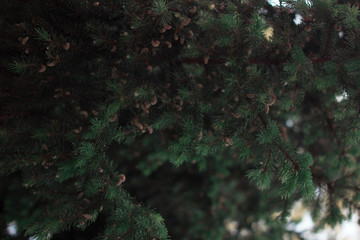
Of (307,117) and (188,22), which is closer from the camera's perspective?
(188,22)

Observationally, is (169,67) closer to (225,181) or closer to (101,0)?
(101,0)

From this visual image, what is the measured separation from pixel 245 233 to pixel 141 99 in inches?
110

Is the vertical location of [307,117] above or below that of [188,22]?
below

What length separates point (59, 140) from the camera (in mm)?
1596

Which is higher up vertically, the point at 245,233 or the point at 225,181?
the point at 225,181

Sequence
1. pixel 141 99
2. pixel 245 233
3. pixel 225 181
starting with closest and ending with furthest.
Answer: pixel 141 99
pixel 225 181
pixel 245 233

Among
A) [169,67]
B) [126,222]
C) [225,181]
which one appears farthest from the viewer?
[225,181]

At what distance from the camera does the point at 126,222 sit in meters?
1.41

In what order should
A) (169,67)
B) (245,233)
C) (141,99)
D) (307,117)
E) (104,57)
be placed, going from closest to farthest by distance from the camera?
(141,99), (104,57), (169,67), (307,117), (245,233)

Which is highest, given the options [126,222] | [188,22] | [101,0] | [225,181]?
[188,22]

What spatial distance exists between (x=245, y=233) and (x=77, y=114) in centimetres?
279

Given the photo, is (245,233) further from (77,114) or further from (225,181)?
(77,114)

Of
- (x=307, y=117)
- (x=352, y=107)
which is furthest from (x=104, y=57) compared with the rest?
(x=307, y=117)

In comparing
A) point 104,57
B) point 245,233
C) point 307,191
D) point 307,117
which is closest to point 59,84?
point 104,57
